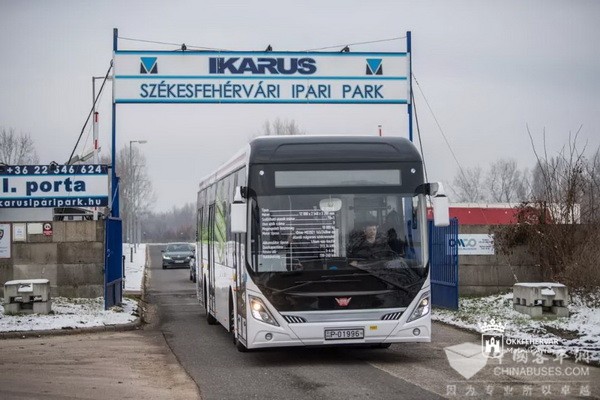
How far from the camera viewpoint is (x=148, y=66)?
2409 cm

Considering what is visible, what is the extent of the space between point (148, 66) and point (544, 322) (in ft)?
39.0

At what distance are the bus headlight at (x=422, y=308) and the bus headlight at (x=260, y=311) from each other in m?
1.95

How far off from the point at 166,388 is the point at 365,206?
3842 millimetres

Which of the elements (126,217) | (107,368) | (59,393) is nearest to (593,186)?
(107,368)

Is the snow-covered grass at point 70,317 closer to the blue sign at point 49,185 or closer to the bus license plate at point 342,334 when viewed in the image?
the blue sign at point 49,185

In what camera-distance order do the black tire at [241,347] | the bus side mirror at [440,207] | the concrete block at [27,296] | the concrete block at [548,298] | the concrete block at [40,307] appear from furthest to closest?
the concrete block at [40,307]
the concrete block at [27,296]
the concrete block at [548,298]
the black tire at [241,347]
the bus side mirror at [440,207]

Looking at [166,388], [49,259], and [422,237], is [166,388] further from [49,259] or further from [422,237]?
[49,259]

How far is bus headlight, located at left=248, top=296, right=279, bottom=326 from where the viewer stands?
1336 cm

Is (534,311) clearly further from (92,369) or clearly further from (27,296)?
(27,296)

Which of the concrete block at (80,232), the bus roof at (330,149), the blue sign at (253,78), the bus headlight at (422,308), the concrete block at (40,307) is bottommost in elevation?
the concrete block at (40,307)

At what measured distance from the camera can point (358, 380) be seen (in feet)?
39.3

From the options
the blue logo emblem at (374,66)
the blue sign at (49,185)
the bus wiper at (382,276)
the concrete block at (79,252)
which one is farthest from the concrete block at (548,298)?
the blue sign at (49,185)

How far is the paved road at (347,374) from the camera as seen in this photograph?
35.9ft

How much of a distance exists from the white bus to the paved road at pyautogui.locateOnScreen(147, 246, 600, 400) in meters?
0.52
